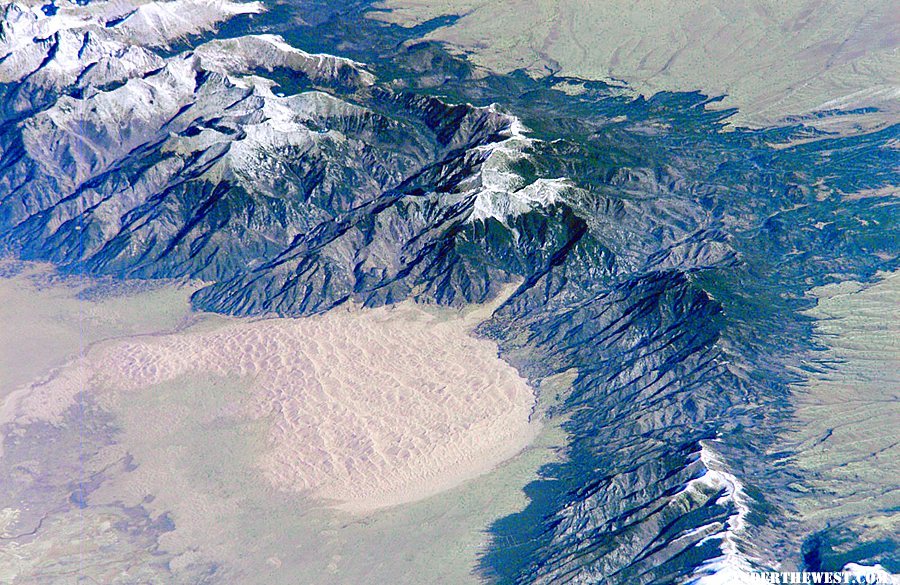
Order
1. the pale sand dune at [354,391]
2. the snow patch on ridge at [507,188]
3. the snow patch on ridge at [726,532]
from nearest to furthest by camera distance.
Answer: the snow patch on ridge at [726,532] → the pale sand dune at [354,391] → the snow patch on ridge at [507,188]

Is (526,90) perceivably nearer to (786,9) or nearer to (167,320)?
(786,9)

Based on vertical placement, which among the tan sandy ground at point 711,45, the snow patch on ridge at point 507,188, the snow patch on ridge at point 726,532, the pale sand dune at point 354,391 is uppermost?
the tan sandy ground at point 711,45

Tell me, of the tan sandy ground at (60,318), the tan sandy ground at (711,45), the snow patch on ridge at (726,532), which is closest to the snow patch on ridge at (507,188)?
the tan sandy ground at (60,318)

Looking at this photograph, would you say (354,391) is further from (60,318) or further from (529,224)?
(60,318)

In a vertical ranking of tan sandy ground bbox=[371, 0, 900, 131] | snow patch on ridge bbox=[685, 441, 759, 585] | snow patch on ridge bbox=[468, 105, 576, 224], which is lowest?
snow patch on ridge bbox=[685, 441, 759, 585]

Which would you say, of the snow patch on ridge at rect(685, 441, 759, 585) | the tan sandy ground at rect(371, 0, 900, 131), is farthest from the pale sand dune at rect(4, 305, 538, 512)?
the tan sandy ground at rect(371, 0, 900, 131)

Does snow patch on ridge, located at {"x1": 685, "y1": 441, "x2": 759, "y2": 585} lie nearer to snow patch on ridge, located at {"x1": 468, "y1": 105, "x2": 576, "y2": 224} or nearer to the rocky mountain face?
the rocky mountain face

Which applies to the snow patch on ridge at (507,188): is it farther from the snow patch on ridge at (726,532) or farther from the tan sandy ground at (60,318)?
the snow patch on ridge at (726,532)
